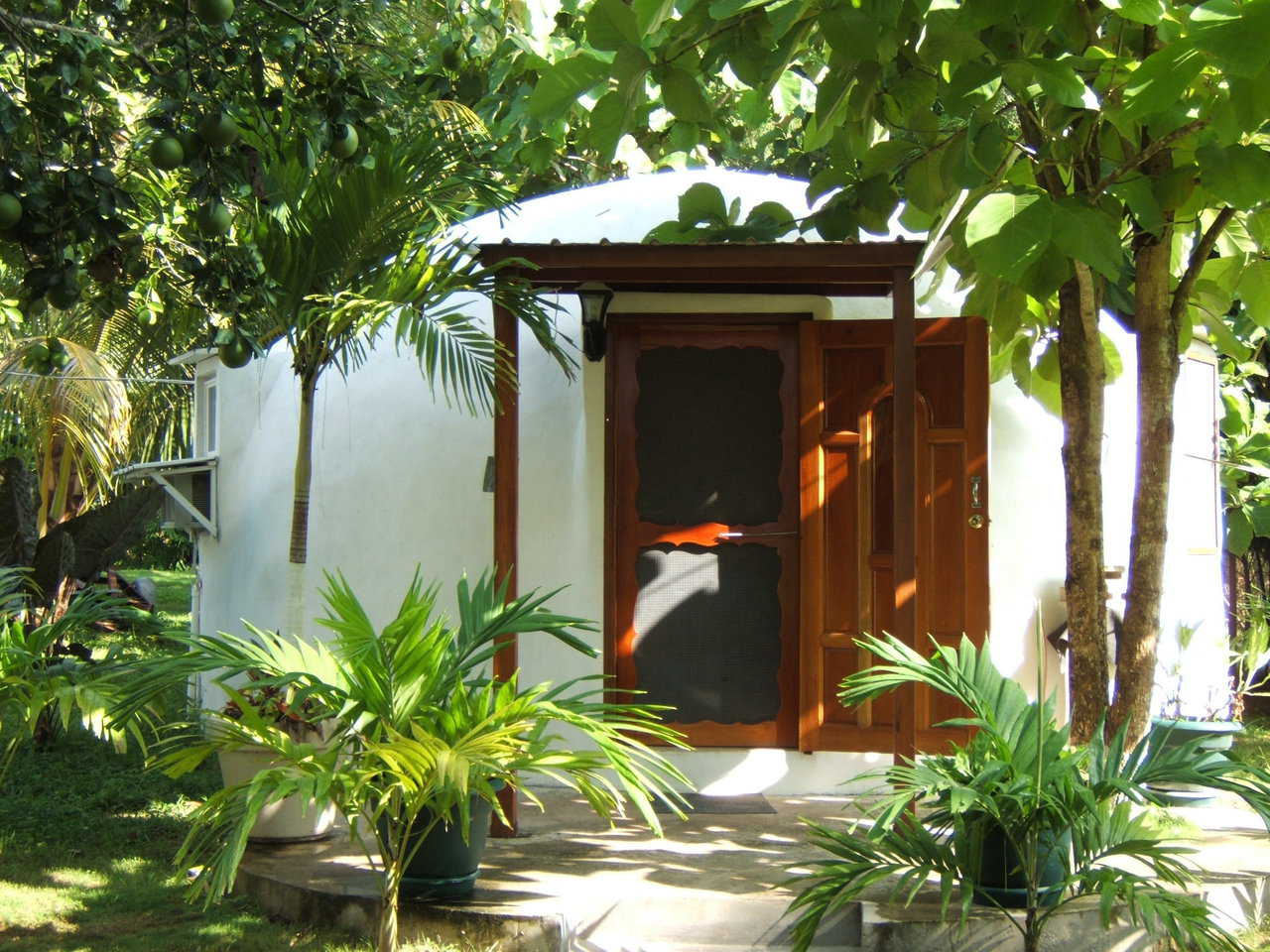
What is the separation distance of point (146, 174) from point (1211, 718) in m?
5.86

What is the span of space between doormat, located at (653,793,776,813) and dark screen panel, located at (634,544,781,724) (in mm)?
385

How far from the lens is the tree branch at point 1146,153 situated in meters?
4.29

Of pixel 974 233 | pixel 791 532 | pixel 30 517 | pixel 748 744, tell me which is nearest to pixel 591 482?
pixel 791 532

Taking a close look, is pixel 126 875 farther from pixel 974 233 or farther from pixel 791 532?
pixel 974 233

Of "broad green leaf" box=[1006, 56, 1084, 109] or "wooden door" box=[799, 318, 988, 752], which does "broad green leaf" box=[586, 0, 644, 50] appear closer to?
"broad green leaf" box=[1006, 56, 1084, 109]

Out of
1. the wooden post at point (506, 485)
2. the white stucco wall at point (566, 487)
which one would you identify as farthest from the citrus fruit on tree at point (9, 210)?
the white stucco wall at point (566, 487)

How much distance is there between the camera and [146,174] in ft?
15.4

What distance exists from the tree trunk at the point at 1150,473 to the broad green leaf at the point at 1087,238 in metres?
1.04

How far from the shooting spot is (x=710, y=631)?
6926mm

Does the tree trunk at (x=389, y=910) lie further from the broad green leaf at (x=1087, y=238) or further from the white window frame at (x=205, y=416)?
the white window frame at (x=205, y=416)

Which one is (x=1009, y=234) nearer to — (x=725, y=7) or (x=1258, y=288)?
(x=725, y=7)

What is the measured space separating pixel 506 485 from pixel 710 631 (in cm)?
160

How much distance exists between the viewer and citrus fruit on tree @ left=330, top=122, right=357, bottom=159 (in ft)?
12.0

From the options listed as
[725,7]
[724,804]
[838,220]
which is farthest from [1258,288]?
[724,804]
